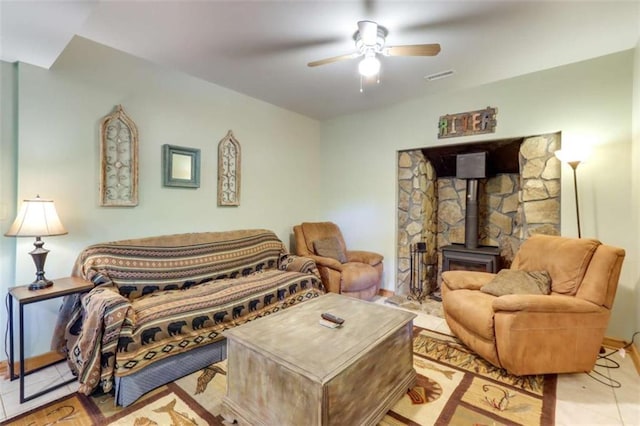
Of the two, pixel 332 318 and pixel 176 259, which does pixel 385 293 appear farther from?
pixel 176 259

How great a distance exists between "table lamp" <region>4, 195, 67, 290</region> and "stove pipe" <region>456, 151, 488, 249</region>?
392 cm

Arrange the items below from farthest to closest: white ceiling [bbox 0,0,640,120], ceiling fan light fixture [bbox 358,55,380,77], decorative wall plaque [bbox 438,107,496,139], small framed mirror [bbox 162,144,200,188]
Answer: decorative wall plaque [bbox 438,107,496,139]
small framed mirror [bbox 162,144,200,188]
ceiling fan light fixture [bbox 358,55,380,77]
white ceiling [bbox 0,0,640,120]

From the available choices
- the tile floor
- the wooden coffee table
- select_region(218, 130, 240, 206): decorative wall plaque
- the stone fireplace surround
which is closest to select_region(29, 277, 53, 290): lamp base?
the tile floor

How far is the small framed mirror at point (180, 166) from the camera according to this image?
295cm

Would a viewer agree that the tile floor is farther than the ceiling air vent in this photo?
No

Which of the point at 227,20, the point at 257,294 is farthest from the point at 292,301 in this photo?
the point at 227,20

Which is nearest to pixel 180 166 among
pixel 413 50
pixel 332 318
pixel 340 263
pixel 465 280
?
pixel 340 263

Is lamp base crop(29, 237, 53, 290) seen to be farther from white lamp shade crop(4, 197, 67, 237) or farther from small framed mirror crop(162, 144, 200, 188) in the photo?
small framed mirror crop(162, 144, 200, 188)

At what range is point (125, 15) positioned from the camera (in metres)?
2.08

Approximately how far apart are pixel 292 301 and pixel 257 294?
0.40 metres

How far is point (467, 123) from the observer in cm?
343

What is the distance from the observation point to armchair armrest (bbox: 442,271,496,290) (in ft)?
8.87

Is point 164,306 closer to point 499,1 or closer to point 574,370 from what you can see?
point 574,370

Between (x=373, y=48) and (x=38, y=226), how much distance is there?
2636mm
